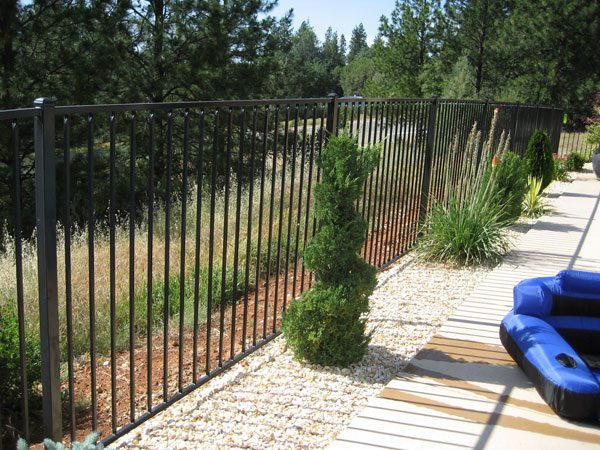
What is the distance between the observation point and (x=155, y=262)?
21.3ft

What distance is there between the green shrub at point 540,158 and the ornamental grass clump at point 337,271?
25.5ft

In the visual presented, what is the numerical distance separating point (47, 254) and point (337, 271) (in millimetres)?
1882

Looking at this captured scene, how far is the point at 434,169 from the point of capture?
24.2ft

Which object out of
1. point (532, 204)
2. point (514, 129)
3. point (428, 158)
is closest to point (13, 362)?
point (428, 158)

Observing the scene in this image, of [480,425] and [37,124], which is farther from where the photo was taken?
[480,425]

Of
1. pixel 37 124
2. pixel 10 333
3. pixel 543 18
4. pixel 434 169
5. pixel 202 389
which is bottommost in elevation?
pixel 202 389

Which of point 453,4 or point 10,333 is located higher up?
point 453,4

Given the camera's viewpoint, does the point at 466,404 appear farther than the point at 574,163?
No

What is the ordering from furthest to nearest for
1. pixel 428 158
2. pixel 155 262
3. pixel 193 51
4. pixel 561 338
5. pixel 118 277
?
1. pixel 193 51
2. pixel 428 158
3. pixel 155 262
4. pixel 118 277
5. pixel 561 338

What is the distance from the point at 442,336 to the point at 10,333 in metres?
2.97

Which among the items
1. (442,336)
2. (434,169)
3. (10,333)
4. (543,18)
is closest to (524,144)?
(434,169)

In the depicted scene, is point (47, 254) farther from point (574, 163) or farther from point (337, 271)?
point (574, 163)

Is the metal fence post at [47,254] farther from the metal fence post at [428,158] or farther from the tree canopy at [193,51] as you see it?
the tree canopy at [193,51]

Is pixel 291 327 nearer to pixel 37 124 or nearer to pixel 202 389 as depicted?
pixel 202 389
